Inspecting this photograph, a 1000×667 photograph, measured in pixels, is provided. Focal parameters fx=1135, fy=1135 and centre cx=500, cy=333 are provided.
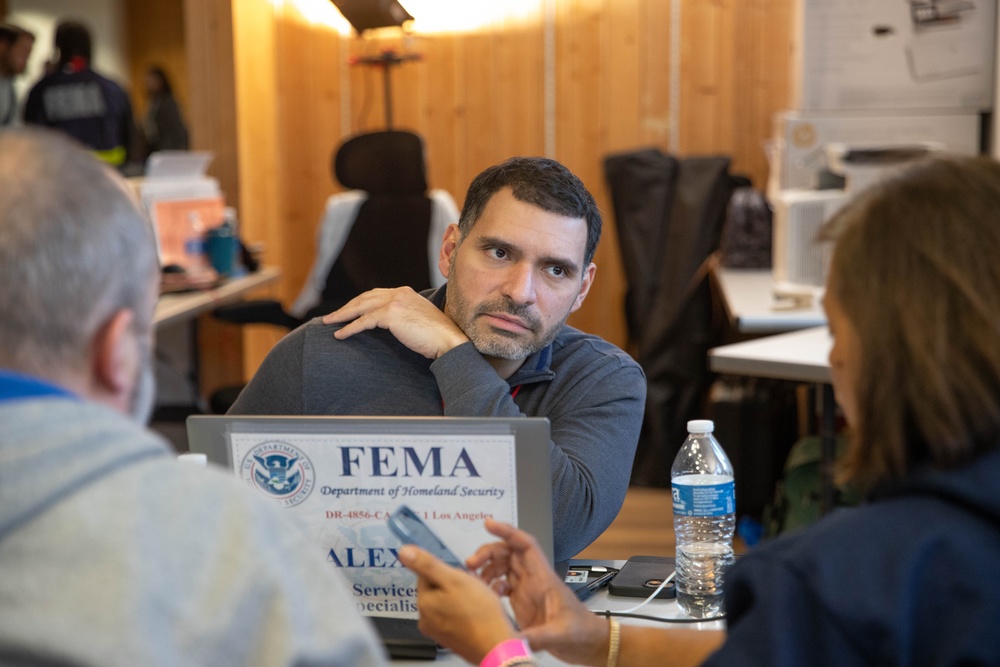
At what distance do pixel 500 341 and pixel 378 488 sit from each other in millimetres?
481

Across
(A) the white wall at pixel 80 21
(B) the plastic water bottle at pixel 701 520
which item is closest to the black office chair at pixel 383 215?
(B) the plastic water bottle at pixel 701 520

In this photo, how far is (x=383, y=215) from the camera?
381 cm

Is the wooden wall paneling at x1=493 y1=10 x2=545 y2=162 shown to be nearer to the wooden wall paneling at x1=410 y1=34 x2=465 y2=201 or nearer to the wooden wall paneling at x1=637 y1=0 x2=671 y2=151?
the wooden wall paneling at x1=410 y1=34 x2=465 y2=201

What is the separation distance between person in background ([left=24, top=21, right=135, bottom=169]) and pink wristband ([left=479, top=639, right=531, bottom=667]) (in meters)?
4.43

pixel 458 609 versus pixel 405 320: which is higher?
pixel 405 320

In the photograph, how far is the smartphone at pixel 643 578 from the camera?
1495mm

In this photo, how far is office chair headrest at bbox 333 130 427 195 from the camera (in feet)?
12.4

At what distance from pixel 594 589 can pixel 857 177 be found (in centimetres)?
238

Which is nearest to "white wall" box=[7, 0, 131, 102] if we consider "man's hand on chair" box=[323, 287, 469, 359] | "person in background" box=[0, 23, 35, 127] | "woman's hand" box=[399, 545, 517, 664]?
"person in background" box=[0, 23, 35, 127]

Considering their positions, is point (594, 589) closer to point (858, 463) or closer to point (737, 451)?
point (858, 463)

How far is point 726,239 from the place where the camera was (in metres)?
4.54

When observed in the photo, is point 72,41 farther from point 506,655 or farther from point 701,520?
point 506,655

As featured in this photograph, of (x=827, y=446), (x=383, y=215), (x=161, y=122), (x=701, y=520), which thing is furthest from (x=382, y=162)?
(x=161, y=122)

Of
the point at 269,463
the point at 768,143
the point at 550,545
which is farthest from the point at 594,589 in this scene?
the point at 768,143
